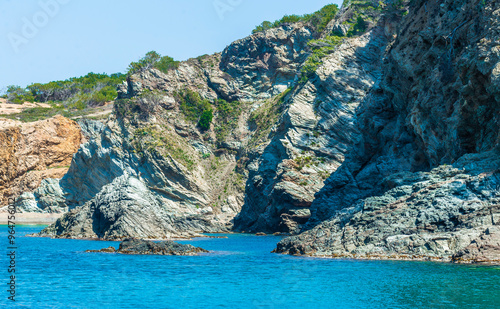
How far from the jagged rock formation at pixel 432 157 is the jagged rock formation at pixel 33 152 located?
73641 mm

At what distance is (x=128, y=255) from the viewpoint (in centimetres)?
4553

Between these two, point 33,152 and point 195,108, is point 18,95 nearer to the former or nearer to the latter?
point 33,152

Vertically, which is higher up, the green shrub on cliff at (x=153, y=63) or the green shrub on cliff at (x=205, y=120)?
the green shrub on cliff at (x=153, y=63)

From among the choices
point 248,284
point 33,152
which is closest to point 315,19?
point 33,152

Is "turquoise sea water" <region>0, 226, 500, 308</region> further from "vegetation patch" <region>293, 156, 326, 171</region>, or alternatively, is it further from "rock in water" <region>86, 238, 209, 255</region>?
"vegetation patch" <region>293, 156, 326, 171</region>

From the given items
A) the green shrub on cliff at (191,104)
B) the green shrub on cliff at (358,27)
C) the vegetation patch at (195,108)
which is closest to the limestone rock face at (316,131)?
the green shrub on cliff at (358,27)

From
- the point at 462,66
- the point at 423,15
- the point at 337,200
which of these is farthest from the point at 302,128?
the point at 462,66

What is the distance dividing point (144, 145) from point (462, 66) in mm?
71596

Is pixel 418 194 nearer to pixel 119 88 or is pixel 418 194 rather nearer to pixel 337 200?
pixel 337 200

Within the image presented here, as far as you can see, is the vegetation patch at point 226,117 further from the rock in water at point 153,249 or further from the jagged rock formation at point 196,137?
the rock in water at point 153,249

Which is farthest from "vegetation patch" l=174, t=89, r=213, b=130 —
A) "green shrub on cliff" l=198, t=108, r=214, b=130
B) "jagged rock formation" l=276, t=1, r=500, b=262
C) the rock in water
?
the rock in water

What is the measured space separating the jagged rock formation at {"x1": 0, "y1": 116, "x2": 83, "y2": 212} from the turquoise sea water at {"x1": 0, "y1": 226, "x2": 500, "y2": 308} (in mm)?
76566

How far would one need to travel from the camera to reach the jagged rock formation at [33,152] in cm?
11194

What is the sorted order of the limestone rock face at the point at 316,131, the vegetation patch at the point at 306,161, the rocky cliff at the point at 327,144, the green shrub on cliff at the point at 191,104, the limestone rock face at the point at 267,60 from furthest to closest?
the limestone rock face at the point at 267,60 < the green shrub on cliff at the point at 191,104 < the vegetation patch at the point at 306,161 < the limestone rock face at the point at 316,131 < the rocky cliff at the point at 327,144
